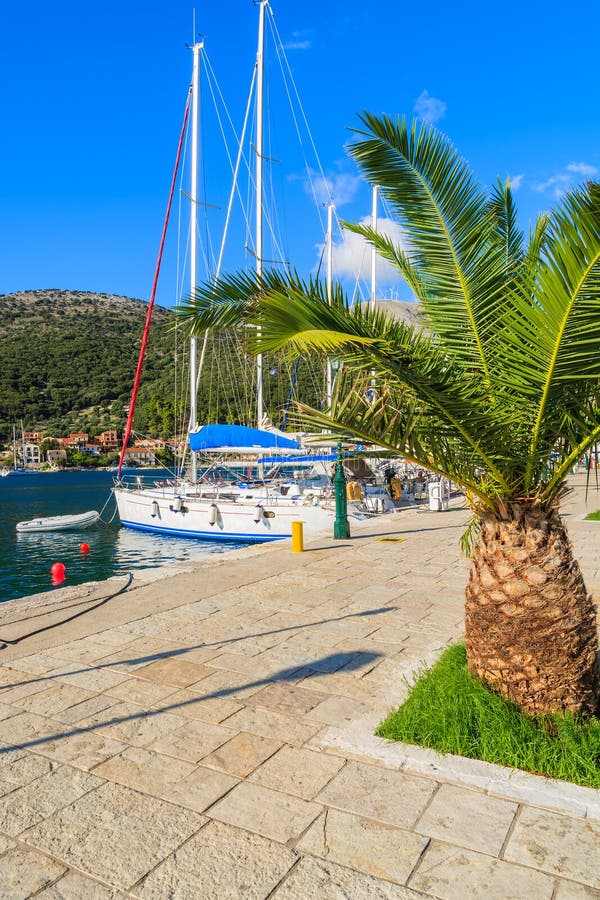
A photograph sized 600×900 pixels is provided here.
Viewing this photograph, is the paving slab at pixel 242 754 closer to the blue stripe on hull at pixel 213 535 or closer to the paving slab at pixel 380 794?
the paving slab at pixel 380 794

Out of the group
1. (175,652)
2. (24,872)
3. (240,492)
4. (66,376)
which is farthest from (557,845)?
(66,376)

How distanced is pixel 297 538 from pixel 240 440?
9270 mm

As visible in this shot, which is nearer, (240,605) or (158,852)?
(158,852)

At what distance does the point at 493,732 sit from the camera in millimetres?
3811

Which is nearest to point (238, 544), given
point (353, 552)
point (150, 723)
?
point (353, 552)

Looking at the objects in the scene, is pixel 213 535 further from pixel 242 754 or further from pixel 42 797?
pixel 42 797

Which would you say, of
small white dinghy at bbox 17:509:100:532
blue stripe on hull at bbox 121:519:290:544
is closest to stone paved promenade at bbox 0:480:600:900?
blue stripe on hull at bbox 121:519:290:544

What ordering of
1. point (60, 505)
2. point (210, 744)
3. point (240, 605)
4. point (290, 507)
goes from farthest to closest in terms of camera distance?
point (60, 505)
point (290, 507)
point (240, 605)
point (210, 744)

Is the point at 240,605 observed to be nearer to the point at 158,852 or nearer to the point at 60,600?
the point at 60,600

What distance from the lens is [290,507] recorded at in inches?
747

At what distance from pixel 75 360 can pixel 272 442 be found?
94.0 meters

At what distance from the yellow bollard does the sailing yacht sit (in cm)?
658

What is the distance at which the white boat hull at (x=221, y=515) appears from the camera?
18678mm

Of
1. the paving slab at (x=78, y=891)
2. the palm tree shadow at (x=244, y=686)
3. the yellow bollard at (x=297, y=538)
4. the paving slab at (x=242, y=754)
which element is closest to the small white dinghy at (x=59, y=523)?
the yellow bollard at (x=297, y=538)
